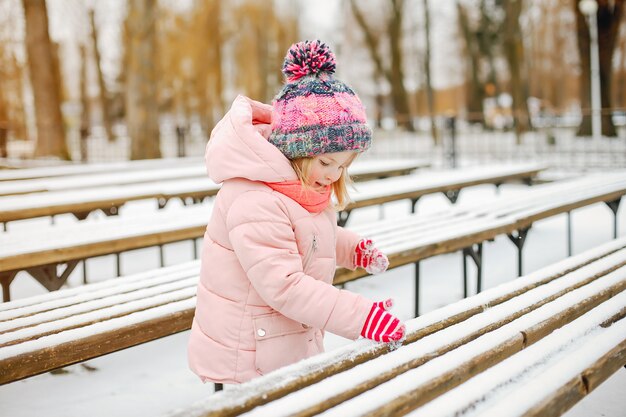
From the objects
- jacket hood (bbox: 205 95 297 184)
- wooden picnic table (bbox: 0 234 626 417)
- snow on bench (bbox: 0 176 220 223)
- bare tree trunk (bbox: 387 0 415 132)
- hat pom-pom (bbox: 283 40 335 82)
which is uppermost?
bare tree trunk (bbox: 387 0 415 132)

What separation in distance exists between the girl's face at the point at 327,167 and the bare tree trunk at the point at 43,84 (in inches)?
520

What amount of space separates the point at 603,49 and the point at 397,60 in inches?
409

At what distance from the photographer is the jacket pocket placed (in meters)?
1.94

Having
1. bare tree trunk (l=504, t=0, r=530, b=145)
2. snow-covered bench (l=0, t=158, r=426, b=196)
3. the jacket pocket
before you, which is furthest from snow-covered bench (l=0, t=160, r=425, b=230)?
bare tree trunk (l=504, t=0, r=530, b=145)

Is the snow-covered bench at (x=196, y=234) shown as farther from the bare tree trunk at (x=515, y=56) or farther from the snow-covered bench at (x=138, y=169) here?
the bare tree trunk at (x=515, y=56)

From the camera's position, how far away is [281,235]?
6.05ft

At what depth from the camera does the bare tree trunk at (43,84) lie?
44.2 feet

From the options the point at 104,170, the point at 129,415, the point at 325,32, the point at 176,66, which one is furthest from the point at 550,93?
the point at 129,415

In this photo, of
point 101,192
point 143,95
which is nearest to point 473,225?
point 101,192

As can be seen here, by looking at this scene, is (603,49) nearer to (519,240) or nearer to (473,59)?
(473,59)

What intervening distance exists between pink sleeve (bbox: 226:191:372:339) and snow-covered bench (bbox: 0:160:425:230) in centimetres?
253

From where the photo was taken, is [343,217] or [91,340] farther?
[343,217]

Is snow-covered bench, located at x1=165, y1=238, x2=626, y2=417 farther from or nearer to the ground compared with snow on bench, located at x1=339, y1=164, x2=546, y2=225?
nearer to the ground

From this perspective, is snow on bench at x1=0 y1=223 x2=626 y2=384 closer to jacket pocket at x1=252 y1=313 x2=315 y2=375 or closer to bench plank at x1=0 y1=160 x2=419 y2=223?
jacket pocket at x1=252 y1=313 x2=315 y2=375
